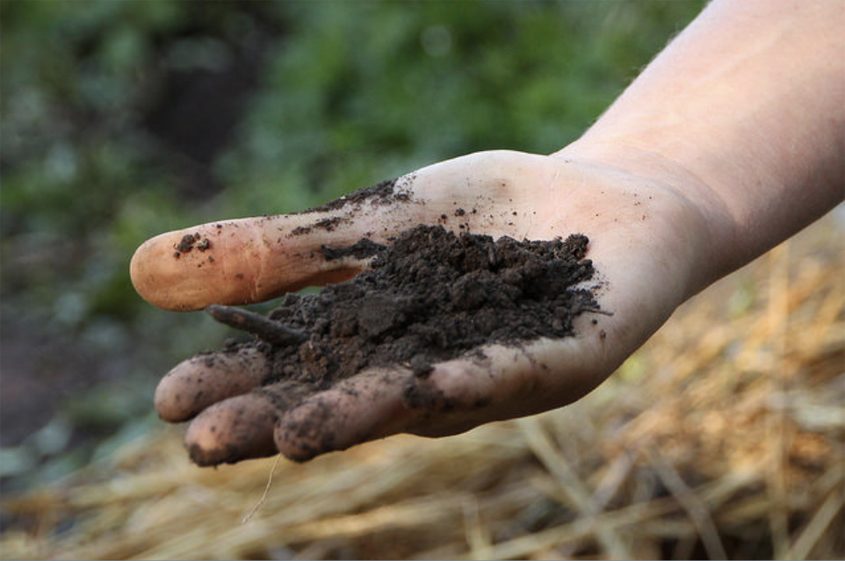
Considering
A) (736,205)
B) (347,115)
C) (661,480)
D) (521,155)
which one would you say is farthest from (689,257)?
(347,115)

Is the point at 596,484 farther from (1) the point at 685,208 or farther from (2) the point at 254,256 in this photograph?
(2) the point at 254,256

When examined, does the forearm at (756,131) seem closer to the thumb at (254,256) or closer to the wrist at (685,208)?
the wrist at (685,208)

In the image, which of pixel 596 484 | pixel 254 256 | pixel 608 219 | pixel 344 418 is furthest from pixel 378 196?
pixel 596 484

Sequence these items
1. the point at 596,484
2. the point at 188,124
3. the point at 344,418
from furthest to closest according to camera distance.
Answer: the point at 188,124 < the point at 596,484 < the point at 344,418

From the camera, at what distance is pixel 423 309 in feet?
5.32

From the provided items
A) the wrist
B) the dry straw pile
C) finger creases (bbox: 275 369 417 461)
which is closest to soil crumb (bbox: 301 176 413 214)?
the wrist

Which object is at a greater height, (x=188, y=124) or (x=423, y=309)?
(x=188, y=124)

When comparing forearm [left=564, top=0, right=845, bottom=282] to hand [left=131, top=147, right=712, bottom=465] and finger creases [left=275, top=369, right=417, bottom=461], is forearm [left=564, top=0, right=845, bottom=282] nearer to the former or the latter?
hand [left=131, top=147, right=712, bottom=465]

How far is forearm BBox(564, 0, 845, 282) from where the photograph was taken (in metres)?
1.95

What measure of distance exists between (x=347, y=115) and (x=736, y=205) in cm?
285

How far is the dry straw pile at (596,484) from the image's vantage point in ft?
7.98

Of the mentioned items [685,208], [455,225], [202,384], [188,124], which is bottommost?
[202,384]

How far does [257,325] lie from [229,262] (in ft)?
0.72

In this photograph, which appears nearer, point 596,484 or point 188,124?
point 596,484
